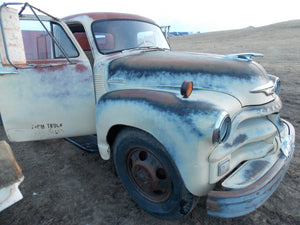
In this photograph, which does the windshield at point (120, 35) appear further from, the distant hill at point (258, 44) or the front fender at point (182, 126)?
the distant hill at point (258, 44)

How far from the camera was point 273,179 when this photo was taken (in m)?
1.83

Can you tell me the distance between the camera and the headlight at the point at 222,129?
5.32ft

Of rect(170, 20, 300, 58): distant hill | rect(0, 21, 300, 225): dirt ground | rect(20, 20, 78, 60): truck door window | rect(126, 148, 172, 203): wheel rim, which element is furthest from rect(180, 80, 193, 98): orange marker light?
rect(170, 20, 300, 58): distant hill

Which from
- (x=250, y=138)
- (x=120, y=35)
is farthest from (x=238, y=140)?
(x=120, y=35)

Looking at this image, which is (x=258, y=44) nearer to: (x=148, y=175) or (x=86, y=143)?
(x=86, y=143)

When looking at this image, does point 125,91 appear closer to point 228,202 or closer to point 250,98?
point 250,98

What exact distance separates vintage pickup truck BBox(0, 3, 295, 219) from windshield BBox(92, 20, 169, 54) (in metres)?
0.01

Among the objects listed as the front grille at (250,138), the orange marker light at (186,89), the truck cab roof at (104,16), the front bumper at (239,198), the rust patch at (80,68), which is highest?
the truck cab roof at (104,16)

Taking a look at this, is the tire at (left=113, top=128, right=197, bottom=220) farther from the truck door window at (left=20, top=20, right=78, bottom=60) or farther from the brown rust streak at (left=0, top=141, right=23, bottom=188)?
the truck door window at (left=20, top=20, right=78, bottom=60)

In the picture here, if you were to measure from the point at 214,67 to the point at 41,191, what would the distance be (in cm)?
231

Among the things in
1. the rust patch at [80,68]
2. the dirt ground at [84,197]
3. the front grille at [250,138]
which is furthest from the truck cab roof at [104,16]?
the front grille at [250,138]

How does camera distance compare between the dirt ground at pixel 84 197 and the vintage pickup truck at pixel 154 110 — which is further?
the dirt ground at pixel 84 197

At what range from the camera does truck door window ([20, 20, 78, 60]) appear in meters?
2.83

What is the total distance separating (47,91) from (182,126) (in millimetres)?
1742
